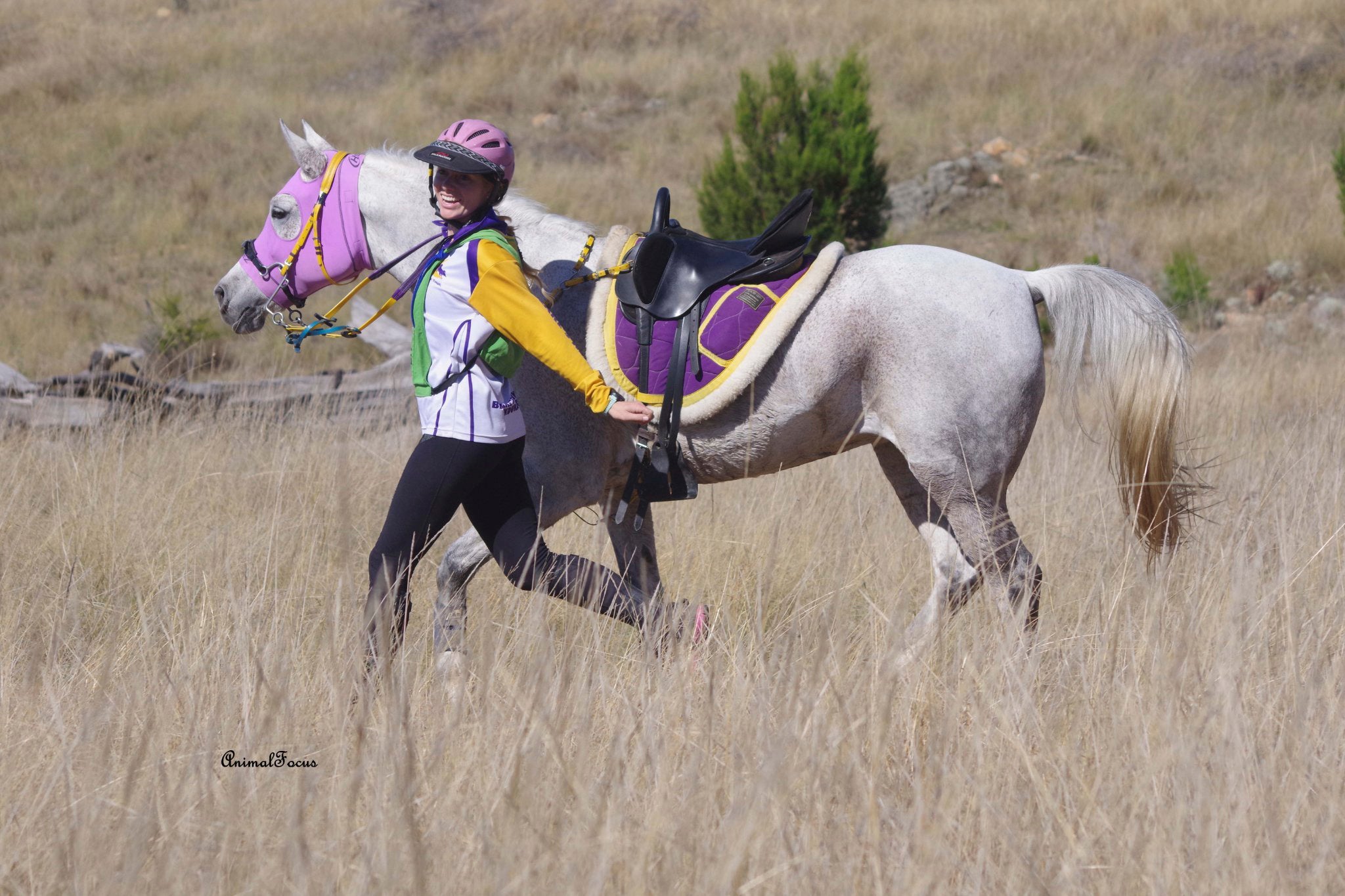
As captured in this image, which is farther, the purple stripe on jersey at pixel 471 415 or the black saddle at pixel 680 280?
the black saddle at pixel 680 280

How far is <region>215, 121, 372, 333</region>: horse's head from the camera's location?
12.3 ft

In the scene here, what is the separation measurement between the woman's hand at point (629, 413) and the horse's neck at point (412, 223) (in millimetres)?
897

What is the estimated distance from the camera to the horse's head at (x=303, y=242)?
376 cm

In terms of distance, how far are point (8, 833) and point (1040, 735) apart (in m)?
2.01

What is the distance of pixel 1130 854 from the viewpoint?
1900mm

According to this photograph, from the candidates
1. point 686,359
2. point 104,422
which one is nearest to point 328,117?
point 104,422

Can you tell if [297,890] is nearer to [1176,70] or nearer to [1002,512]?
[1002,512]

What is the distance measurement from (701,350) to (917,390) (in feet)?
2.17

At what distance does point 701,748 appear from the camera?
230cm

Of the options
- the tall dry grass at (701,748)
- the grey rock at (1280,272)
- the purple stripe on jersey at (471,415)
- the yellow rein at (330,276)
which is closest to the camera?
the tall dry grass at (701,748)

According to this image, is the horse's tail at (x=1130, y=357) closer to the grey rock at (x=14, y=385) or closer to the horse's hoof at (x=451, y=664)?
the horse's hoof at (x=451, y=664)

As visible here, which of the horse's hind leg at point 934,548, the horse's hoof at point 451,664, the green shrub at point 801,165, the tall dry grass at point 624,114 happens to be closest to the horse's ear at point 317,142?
the horse's hoof at point 451,664

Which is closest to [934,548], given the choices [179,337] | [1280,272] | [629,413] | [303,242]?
[629,413]

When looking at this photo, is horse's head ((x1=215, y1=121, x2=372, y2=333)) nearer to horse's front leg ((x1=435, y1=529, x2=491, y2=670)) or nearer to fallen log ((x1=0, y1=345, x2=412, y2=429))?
horse's front leg ((x1=435, y1=529, x2=491, y2=670))
